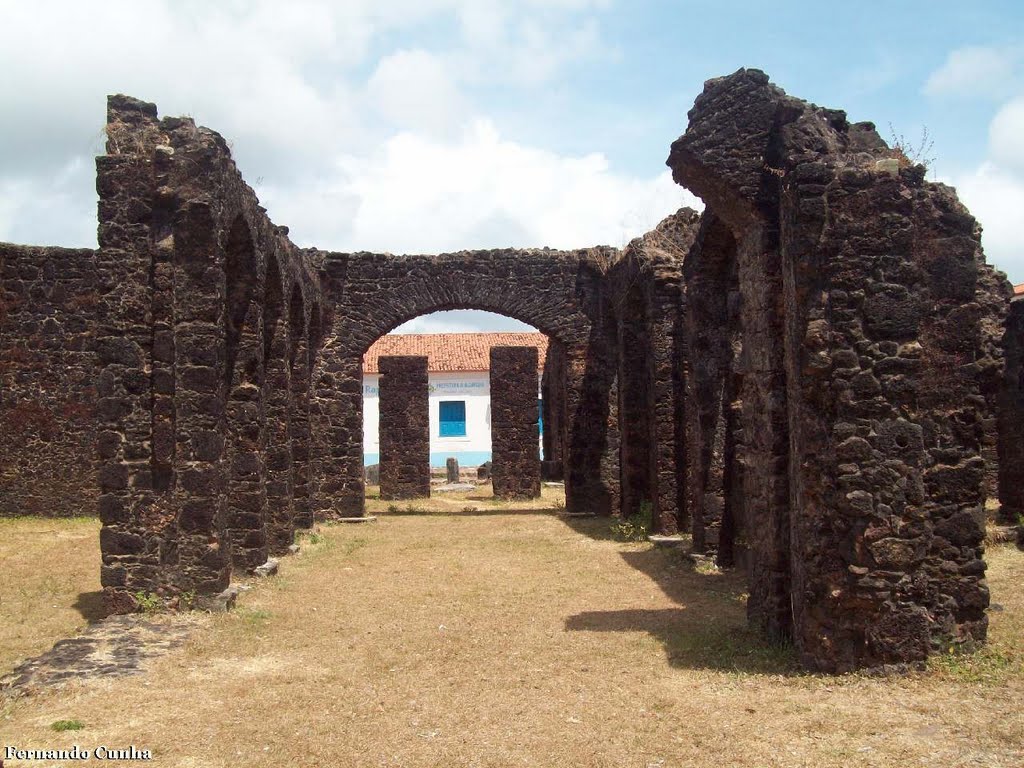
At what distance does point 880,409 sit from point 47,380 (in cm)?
1291

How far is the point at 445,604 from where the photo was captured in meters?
8.54

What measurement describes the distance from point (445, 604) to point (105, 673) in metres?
3.16

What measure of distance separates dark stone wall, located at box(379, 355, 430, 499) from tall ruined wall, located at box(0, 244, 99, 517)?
7.53 meters

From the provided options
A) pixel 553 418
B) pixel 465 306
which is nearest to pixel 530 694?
pixel 465 306

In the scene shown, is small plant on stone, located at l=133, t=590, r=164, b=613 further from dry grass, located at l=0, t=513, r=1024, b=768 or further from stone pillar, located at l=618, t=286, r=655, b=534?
stone pillar, located at l=618, t=286, r=655, b=534

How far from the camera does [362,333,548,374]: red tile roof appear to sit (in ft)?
122

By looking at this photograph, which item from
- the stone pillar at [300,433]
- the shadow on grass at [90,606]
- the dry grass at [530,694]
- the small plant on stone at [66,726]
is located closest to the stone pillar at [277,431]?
the stone pillar at [300,433]

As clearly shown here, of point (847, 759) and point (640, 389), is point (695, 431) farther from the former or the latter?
point (847, 759)

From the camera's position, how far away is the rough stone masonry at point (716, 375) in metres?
5.68

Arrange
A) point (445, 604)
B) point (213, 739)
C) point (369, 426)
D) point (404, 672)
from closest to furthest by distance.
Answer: point (213, 739) → point (404, 672) → point (445, 604) → point (369, 426)

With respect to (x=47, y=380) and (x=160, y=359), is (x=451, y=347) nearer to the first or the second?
(x=47, y=380)

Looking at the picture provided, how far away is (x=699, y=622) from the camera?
735 centimetres

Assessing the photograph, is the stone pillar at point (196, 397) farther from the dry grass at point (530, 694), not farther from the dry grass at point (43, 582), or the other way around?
the dry grass at point (43, 582)

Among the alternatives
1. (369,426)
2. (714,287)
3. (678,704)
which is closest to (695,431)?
(714,287)
